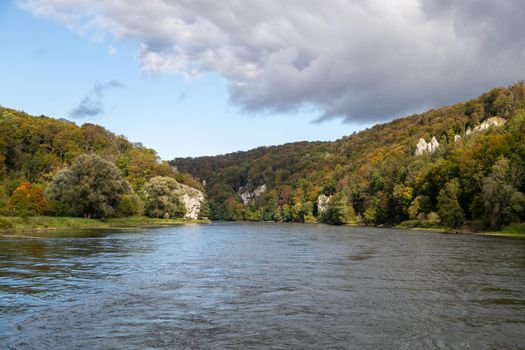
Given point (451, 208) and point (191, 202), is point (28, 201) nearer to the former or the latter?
point (451, 208)

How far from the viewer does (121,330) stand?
17312mm

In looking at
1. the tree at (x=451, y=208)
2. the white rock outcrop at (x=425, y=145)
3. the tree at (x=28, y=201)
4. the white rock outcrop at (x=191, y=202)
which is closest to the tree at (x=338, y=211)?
the white rock outcrop at (x=425, y=145)

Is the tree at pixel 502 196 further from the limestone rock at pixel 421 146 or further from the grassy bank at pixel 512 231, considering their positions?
the limestone rock at pixel 421 146

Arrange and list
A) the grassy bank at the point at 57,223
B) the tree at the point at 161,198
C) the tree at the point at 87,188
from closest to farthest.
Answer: the grassy bank at the point at 57,223 → the tree at the point at 87,188 → the tree at the point at 161,198

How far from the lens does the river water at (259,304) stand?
Answer: 648 inches

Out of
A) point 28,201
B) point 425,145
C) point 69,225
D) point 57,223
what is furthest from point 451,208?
point 425,145

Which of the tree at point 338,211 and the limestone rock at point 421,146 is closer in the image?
the tree at point 338,211

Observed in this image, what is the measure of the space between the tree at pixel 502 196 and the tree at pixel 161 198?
90.1 metres

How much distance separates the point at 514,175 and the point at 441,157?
164 feet

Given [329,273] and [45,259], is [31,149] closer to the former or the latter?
[45,259]

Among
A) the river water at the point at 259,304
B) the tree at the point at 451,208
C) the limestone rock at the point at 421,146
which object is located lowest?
the river water at the point at 259,304

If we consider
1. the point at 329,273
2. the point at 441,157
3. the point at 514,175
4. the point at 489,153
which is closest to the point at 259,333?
the point at 329,273

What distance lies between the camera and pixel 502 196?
281 ft

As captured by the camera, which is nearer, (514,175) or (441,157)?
(514,175)
